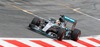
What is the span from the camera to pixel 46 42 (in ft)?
52.7

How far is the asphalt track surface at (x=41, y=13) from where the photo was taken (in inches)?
685

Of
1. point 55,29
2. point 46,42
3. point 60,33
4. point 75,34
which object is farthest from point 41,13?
point 46,42

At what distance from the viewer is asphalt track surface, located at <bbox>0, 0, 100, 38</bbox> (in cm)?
1739

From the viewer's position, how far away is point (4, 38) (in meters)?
15.2

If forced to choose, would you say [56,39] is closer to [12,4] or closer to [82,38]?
[82,38]

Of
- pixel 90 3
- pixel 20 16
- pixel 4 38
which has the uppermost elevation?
pixel 90 3

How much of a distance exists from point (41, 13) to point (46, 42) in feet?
25.6

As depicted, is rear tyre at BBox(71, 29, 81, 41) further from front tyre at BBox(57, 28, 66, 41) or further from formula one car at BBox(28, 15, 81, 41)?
front tyre at BBox(57, 28, 66, 41)

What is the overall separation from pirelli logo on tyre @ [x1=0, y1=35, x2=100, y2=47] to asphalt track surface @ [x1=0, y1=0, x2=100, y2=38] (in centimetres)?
65

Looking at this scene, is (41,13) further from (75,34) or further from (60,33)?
(60,33)

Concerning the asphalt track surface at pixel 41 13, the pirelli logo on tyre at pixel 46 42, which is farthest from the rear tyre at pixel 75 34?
the asphalt track surface at pixel 41 13

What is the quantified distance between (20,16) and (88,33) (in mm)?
4248

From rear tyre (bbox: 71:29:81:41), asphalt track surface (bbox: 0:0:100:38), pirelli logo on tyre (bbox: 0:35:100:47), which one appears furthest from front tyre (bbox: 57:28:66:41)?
rear tyre (bbox: 71:29:81:41)

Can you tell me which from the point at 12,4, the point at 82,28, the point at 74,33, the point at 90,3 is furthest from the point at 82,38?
the point at 90,3
